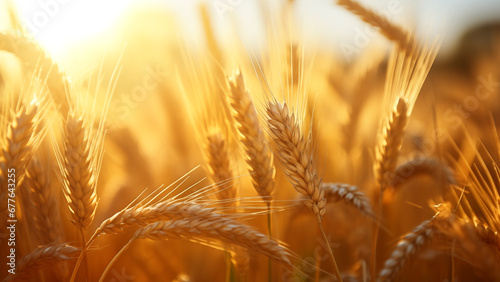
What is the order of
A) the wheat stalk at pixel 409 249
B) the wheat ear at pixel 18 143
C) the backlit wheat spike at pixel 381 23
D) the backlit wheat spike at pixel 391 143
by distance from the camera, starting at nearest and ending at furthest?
the wheat ear at pixel 18 143
the wheat stalk at pixel 409 249
the backlit wheat spike at pixel 391 143
the backlit wheat spike at pixel 381 23

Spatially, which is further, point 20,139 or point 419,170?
point 419,170

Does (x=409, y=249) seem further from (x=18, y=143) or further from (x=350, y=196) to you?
(x=18, y=143)

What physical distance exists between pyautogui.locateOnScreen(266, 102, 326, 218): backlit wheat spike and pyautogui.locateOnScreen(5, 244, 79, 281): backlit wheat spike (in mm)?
668

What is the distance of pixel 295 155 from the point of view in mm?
1209

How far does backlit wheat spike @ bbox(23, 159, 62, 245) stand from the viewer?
1358 millimetres

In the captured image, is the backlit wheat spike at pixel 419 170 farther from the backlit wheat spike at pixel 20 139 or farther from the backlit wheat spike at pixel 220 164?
the backlit wheat spike at pixel 20 139

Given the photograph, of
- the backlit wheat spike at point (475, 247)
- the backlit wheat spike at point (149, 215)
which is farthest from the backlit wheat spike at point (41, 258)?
the backlit wheat spike at point (475, 247)

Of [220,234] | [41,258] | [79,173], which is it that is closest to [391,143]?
[220,234]

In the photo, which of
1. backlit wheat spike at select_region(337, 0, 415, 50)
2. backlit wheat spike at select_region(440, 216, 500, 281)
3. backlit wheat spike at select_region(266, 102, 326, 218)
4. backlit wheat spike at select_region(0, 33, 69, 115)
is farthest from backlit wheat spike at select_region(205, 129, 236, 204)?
backlit wheat spike at select_region(337, 0, 415, 50)

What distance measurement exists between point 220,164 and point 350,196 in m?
0.50

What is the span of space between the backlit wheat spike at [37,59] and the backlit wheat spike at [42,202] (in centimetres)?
25

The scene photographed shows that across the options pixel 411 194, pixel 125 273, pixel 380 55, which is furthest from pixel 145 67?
pixel 411 194

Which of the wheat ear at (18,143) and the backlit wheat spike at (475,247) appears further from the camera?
the wheat ear at (18,143)

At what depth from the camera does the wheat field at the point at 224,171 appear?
45.8 inches
